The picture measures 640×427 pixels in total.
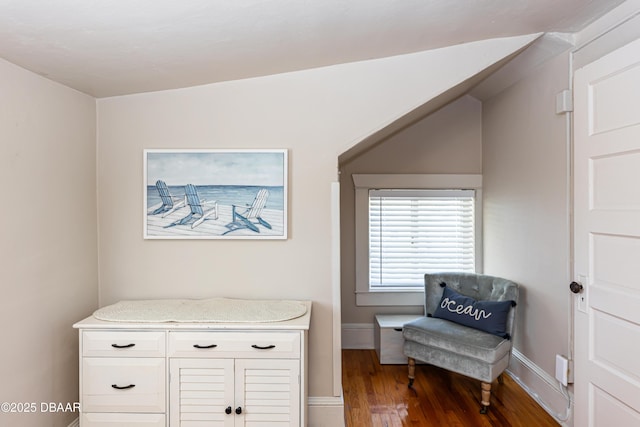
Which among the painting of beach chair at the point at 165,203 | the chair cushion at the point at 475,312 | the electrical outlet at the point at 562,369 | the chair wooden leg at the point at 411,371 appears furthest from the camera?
the chair wooden leg at the point at 411,371

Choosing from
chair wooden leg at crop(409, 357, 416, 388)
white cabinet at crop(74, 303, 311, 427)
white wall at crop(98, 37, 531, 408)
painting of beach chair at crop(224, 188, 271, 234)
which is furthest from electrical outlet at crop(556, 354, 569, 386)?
painting of beach chair at crop(224, 188, 271, 234)

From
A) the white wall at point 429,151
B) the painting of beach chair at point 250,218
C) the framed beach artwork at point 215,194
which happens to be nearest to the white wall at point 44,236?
the framed beach artwork at point 215,194

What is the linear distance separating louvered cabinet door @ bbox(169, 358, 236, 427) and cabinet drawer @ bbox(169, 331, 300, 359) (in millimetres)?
50

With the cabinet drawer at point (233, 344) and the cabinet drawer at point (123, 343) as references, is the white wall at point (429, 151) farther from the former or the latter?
the cabinet drawer at point (123, 343)

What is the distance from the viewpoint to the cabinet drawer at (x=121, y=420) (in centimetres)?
→ 205

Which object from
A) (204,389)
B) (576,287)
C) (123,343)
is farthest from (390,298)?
(123,343)

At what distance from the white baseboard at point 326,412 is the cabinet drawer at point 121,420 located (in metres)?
Answer: 0.89

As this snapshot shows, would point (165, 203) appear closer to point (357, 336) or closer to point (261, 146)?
point (261, 146)

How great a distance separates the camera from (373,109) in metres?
2.41

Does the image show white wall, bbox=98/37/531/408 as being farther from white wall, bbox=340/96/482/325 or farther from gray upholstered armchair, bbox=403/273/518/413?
white wall, bbox=340/96/482/325

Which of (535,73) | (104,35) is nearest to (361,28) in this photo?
(104,35)

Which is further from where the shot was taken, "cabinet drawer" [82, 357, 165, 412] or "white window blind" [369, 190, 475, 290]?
"white window blind" [369, 190, 475, 290]

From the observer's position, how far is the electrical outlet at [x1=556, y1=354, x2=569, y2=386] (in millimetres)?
2312

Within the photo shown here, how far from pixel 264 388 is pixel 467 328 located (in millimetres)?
1653
